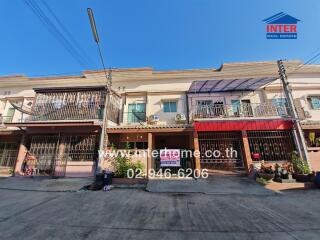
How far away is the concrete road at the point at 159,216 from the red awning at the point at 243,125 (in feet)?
13.9

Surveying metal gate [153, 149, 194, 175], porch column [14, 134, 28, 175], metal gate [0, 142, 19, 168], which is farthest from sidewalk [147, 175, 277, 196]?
metal gate [0, 142, 19, 168]

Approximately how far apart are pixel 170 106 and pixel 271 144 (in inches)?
307

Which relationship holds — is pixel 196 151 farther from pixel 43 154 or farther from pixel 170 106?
pixel 43 154

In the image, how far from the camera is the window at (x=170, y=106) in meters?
13.4

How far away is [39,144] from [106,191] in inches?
277

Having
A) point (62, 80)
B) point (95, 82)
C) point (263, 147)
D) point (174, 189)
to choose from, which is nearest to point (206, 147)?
point (263, 147)

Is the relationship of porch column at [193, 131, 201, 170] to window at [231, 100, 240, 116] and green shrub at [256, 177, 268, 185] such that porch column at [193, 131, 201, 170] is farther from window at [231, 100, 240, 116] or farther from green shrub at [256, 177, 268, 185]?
window at [231, 100, 240, 116]

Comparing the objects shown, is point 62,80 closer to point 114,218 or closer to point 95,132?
point 95,132

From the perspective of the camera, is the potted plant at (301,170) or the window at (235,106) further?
the window at (235,106)

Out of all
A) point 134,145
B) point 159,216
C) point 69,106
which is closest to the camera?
point 159,216

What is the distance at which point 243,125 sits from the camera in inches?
408

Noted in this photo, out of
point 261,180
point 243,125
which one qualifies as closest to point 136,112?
point 243,125

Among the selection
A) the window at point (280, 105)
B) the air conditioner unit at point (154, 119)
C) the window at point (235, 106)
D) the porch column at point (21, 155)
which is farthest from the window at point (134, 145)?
the window at point (280, 105)

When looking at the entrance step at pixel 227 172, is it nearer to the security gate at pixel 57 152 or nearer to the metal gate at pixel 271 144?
the metal gate at pixel 271 144
